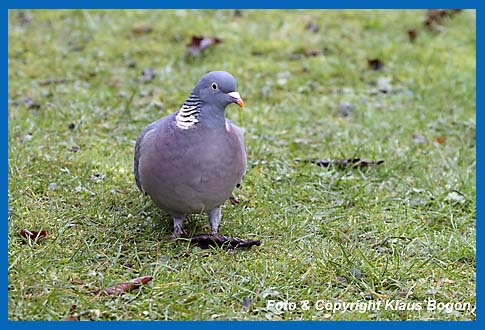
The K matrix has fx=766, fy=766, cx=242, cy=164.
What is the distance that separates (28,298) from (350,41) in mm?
4717

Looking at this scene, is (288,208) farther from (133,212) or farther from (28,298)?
(28,298)

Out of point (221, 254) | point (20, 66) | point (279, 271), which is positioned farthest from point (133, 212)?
point (20, 66)

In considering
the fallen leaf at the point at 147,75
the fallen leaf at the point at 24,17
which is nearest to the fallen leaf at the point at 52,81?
the fallen leaf at the point at 147,75

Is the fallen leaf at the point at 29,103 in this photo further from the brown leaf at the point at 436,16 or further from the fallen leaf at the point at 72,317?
the brown leaf at the point at 436,16

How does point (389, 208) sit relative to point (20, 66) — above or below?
below

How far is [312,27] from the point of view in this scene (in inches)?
291

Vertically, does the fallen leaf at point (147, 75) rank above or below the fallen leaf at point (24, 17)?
below

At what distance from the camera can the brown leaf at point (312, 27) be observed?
7.37 metres

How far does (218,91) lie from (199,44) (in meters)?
3.24

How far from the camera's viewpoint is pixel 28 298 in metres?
3.21

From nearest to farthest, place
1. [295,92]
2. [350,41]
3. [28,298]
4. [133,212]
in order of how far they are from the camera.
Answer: [28,298]
[133,212]
[295,92]
[350,41]

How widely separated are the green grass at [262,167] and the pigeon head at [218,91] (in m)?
0.74

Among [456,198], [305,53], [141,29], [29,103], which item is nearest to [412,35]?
[305,53]

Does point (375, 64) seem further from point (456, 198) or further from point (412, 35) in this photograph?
point (456, 198)
